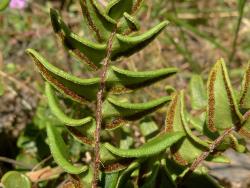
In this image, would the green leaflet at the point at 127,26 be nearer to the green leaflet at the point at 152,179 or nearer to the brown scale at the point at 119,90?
the brown scale at the point at 119,90

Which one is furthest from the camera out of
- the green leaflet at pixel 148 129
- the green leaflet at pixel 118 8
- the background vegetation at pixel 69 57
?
the background vegetation at pixel 69 57

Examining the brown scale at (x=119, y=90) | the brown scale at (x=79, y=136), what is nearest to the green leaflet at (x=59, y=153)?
the brown scale at (x=79, y=136)

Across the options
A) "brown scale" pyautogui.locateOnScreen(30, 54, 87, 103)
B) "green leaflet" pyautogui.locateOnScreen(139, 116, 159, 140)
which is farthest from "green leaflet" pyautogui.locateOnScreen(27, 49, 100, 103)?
"green leaflet" pyautogui.locateOnScreen(139, 116, 159, 140)

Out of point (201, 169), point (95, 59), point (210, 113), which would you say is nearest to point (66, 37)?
point (95, 59)

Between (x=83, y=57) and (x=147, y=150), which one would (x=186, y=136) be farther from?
(x=83, y=57)

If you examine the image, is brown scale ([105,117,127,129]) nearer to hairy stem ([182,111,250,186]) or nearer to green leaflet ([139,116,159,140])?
hairy stem ([182,111,250,186])

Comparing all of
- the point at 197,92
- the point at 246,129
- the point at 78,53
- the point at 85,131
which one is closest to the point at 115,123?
the point at 85,131
